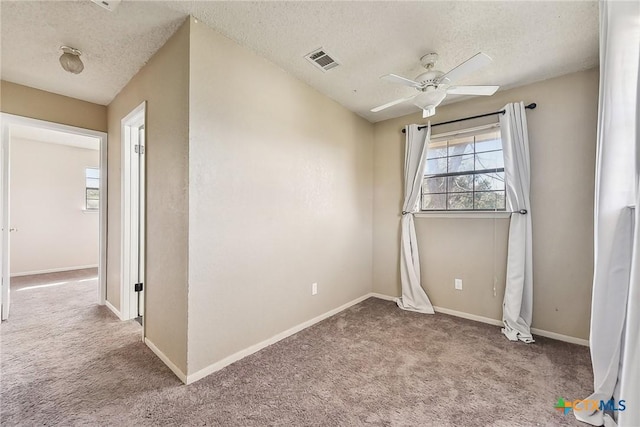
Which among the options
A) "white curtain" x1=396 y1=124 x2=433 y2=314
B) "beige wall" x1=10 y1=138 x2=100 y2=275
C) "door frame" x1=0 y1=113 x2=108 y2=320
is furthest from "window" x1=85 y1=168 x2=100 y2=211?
"white curtain" x1=396 y1=124 x2=433 y2=314

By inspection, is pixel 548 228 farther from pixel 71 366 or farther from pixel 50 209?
pixel 50 209

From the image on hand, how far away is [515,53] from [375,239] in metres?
2.56

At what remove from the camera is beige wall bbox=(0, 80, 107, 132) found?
2.70m

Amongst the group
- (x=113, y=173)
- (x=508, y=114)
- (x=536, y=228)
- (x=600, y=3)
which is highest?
(x=600, y=3)

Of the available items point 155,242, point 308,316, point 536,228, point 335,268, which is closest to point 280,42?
point 155,242

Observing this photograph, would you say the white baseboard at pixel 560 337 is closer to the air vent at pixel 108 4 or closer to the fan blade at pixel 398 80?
the fan blade at pixel 398 80

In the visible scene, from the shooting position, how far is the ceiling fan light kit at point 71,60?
2100 mm

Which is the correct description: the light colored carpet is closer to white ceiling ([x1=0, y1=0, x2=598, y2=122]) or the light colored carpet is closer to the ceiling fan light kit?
the ceiling fan light kit

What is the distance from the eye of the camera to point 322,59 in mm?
2328

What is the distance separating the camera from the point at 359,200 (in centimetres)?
365

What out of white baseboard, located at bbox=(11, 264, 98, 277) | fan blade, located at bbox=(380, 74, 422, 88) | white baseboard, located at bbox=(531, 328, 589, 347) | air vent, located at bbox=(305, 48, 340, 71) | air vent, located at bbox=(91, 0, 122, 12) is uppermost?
air vent, located at bbox=(305, 48, 340, 71)

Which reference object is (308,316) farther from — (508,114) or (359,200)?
(508,114)

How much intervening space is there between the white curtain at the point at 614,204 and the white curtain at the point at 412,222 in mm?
1765

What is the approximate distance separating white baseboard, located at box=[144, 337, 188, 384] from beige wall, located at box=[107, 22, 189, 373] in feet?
0.11
